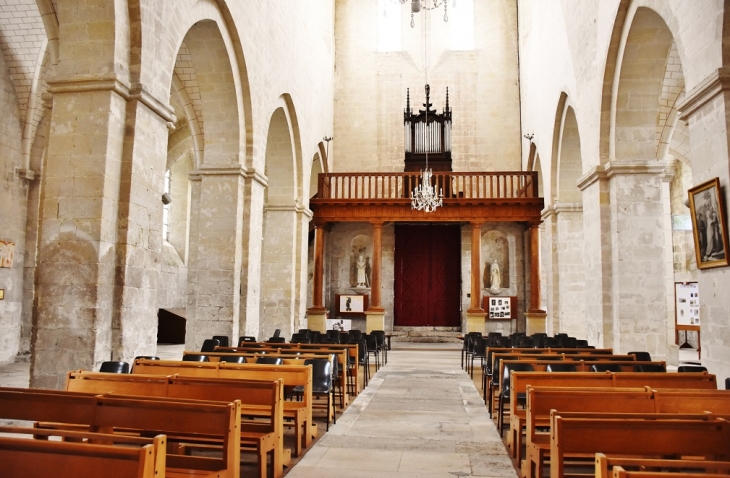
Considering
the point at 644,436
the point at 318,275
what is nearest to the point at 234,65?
the point at 318,275

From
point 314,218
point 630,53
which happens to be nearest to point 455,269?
point 314,218

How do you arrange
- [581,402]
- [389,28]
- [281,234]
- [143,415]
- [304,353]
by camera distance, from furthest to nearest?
[389,28] < [281,234] < [304,353] < [581,402] < [143,415]

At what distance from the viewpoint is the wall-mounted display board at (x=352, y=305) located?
752 inches

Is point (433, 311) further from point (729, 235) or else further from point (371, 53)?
Result: point (729, 235)

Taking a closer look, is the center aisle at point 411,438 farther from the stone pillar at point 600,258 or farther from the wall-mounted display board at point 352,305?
the wall-mounted display board at point 352,305

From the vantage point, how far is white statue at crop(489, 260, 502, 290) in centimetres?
1902

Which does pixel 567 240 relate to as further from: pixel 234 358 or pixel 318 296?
pixel 234 358

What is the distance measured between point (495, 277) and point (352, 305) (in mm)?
4863

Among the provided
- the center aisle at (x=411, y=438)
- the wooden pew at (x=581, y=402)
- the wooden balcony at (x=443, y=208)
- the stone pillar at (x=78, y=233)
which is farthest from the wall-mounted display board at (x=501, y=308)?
the wooden pew at (x=581, y=402)

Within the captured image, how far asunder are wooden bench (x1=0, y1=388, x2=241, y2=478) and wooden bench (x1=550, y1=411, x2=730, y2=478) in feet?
5.63

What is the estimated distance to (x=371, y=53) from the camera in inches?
851

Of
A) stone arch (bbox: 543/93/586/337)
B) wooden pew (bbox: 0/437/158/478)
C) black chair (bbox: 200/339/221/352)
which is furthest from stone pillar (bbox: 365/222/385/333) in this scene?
wooden pew (bbox: 0/437/158/478)

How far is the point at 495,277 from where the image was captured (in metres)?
19.0

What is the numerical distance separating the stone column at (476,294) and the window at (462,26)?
8560 mm
